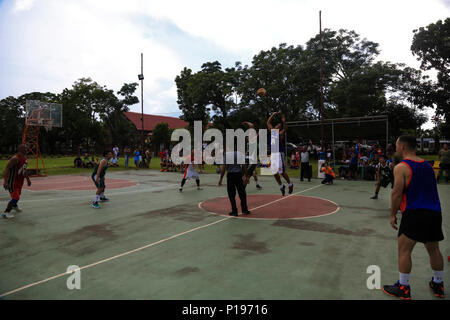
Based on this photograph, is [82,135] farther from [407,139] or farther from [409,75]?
[407,139]

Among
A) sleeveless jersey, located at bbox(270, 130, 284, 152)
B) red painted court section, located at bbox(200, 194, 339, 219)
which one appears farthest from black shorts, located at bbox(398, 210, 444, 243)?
sleeveless jersey, located at bbox(270, 130, 284, 152)

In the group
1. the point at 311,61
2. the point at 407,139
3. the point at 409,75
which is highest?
the point at 311,61

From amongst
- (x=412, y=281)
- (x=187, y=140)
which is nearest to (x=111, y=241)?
(x=412, y=281)

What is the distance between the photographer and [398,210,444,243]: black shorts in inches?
130

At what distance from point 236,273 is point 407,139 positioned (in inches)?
114

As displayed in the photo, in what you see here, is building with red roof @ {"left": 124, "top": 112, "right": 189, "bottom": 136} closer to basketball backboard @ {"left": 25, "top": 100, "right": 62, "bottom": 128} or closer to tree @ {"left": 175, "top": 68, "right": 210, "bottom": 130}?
tree @ {"left": 175, "top": 68, "right": 210, "bottom": 130}

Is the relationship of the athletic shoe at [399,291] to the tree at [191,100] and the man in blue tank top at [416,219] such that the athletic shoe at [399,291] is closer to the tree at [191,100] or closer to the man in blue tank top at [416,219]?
the man in blue tank top at [416,219]

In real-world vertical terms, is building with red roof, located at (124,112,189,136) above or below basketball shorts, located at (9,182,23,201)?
above

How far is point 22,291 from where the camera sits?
3.63 metres

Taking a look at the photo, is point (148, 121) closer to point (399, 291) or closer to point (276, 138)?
point (276, 138)

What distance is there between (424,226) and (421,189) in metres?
0.43

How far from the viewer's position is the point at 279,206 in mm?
9000

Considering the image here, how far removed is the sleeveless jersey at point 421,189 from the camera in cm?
337

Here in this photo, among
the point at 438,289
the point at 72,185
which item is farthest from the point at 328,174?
the point at 72,185
